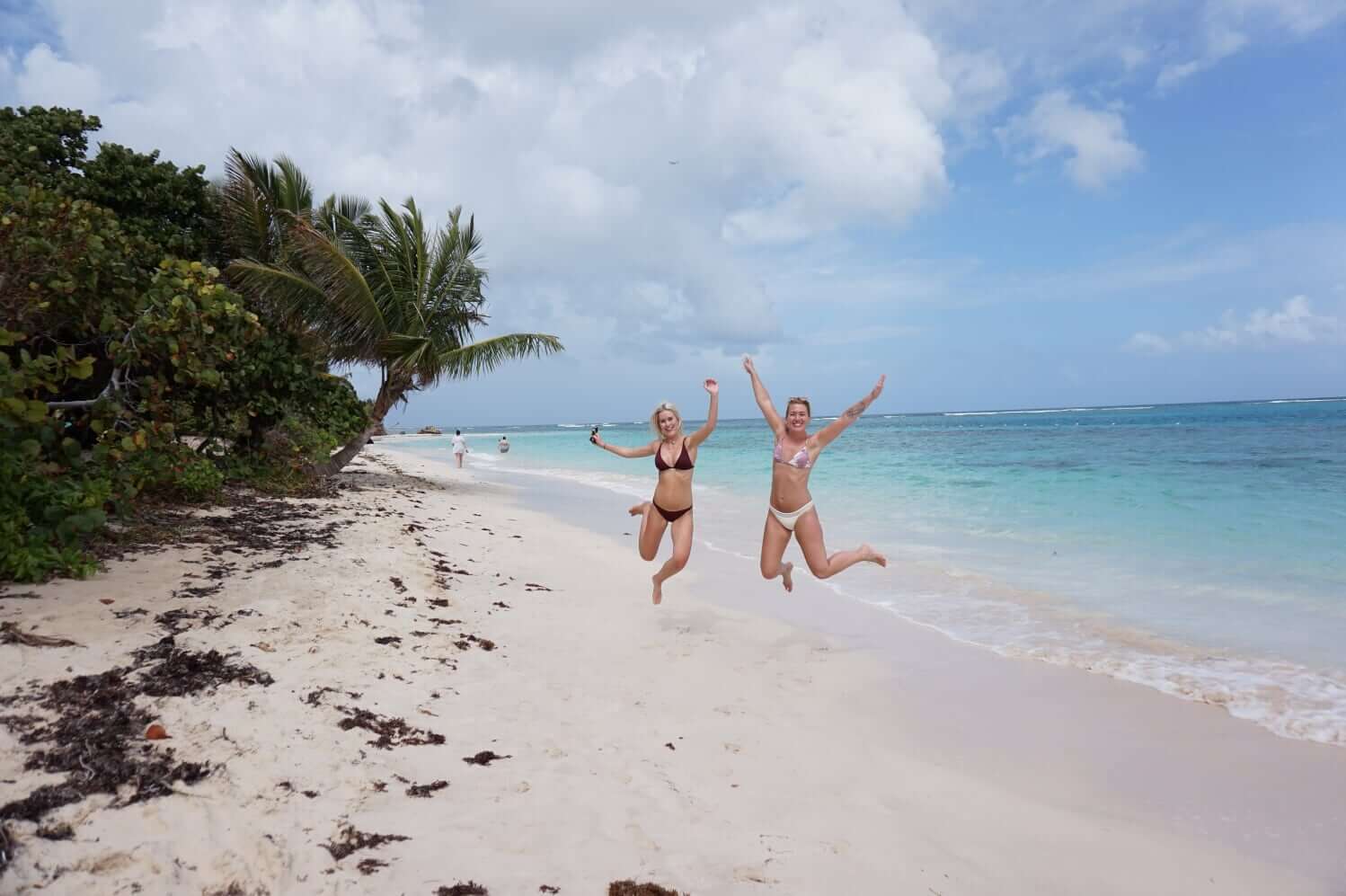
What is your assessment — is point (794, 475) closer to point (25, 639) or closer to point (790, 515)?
point (790, 515)

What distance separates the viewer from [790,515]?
392 cm

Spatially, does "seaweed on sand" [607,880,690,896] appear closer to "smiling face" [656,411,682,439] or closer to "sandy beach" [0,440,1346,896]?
"sandy beach" [0,440,1346,896]

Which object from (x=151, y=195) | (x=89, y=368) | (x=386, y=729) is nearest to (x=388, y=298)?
(x=151, y=195)

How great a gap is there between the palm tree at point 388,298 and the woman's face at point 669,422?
11.8 m

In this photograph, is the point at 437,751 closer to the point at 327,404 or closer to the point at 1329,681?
the point at 1329,681

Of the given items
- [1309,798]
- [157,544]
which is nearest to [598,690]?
[1309,798]

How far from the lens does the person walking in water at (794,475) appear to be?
366cm

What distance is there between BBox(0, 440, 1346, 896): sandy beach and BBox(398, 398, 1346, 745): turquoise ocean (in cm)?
74

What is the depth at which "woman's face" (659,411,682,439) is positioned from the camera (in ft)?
12.6

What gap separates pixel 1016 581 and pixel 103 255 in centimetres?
987

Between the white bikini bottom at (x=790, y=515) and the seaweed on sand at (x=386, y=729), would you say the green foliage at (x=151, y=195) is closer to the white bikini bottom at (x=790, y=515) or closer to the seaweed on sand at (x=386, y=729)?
the seaweed on sand at (x=386, y=729)

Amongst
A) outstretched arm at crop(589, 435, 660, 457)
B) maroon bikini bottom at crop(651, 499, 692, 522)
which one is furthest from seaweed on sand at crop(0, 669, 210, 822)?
maroon bikini bottom at crop(651, 499, 692, 522)

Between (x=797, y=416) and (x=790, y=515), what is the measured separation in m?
0.59

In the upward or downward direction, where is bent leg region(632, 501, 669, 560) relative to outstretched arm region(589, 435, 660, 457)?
downward
